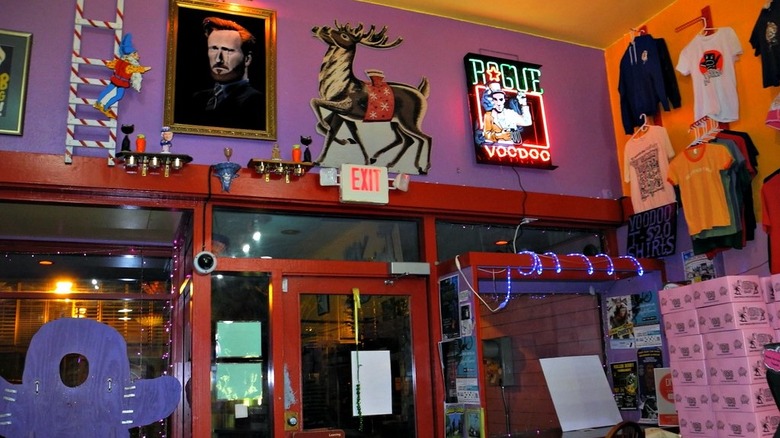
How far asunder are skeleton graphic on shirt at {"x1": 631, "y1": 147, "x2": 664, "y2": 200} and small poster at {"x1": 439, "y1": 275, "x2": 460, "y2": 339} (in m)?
1.84

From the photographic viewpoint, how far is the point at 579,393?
5.28 m

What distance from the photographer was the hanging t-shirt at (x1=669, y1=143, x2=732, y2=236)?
4723mm

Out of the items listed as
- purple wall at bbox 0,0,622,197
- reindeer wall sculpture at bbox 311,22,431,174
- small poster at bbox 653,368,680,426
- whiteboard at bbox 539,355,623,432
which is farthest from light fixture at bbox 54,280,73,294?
small poster at bbox 653,368,680,426

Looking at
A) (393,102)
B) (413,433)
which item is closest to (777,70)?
(393,102)

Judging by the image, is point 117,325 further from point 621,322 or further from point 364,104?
point 621,322

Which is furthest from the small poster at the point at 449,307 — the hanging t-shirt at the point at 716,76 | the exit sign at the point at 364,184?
the hanging t-shirt at the point at 716,76

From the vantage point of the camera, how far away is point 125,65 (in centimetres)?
439

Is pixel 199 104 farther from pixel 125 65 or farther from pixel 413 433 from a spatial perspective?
pixel 413 433

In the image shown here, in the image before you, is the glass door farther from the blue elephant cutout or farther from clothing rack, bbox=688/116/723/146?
clothing rack, bbox=688/116/723/146

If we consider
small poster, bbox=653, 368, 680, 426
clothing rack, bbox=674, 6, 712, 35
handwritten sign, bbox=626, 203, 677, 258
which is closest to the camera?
small poster, bbox=653, 368, 680, 426

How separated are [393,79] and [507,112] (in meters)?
0.99

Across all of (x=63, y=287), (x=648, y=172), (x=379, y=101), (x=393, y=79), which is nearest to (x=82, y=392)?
(x=63, y=287)

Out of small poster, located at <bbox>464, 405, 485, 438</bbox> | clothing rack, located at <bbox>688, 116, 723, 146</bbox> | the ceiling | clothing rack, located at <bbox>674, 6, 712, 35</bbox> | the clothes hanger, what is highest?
the ceiling

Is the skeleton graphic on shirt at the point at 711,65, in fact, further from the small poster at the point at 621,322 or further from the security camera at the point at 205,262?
the security camera at the point at 205,262
